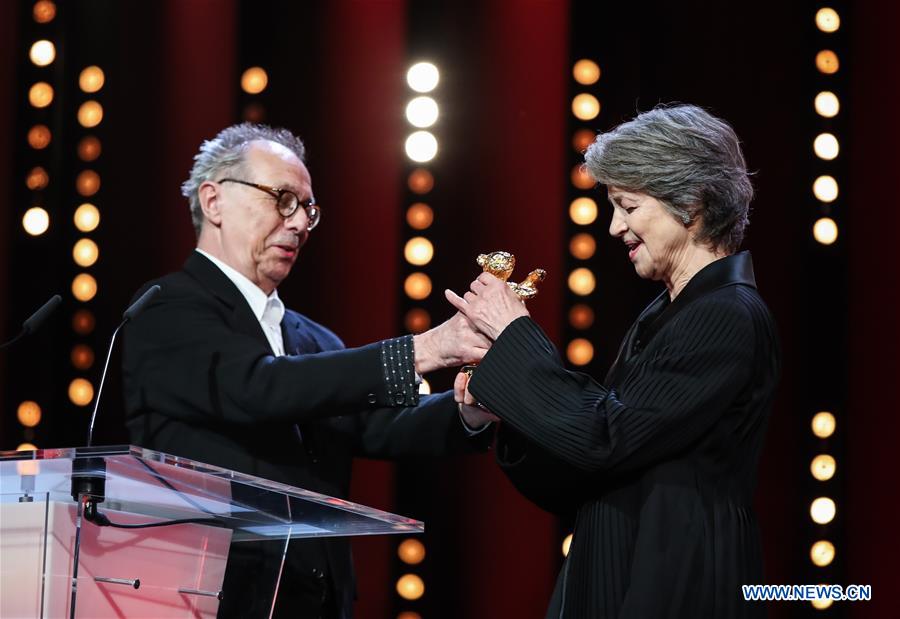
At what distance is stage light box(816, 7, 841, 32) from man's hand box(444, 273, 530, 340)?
57.4 inches

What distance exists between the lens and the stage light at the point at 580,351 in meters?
3.05

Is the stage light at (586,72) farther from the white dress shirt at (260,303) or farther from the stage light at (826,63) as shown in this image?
the white dress shirt at (260,303)

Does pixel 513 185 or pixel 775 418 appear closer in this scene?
pixel 775 418

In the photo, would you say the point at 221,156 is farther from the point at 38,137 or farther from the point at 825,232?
the point at 825,232

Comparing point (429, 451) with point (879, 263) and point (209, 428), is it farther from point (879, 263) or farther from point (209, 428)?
point (879, 263)

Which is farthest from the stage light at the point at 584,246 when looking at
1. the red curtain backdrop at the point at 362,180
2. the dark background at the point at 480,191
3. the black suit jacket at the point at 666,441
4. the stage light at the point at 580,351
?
the black suit jacket at the point at 666,441

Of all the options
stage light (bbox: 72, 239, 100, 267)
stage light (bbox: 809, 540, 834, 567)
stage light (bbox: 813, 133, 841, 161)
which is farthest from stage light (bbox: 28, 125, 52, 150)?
stage light (bbox: 809, 540, 834, 567)

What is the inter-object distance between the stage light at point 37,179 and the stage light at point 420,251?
1.06 m

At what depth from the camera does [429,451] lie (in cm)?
270

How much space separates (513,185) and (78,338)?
132cm

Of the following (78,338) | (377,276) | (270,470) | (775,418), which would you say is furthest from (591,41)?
(78,338)

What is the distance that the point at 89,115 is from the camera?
329 centimetres

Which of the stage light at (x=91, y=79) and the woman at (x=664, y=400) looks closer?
the woman at (x=664, y=400)

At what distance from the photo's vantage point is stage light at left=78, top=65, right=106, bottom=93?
3.29 meters
